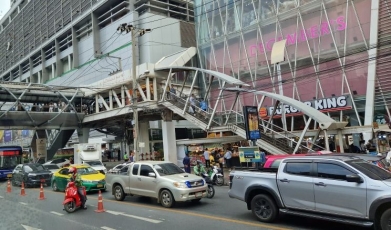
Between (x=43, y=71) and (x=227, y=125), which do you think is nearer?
(x=227, y=125)

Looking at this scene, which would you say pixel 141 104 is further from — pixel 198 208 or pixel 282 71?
pixel 198 208

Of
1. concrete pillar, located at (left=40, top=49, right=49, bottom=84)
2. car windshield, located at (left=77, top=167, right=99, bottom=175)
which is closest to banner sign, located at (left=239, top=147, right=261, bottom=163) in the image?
car windshield, located at (left=77, top=167, right=99, bottom=175)

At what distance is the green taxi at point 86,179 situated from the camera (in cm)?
1594

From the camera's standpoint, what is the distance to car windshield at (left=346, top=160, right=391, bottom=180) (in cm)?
699

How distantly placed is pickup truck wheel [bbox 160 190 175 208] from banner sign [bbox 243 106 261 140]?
26.0ft

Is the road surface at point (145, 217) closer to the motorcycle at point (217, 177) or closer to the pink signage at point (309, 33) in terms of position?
the motorcycle at point (217, 177)

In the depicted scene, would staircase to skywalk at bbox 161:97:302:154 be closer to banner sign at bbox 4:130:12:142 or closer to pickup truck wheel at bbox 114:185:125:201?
pickup truck wheel at bbox 114:185:125:201

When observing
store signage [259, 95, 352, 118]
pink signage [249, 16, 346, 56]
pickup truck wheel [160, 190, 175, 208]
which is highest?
pink signage [249, 16, 346, 56]

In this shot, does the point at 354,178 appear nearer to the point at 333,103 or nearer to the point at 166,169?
the point at 166,169

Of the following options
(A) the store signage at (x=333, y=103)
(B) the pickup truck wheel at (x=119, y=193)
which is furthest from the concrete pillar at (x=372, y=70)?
(B) the pickup truck wheel at (x=119, y=193)

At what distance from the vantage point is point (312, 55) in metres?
27.8

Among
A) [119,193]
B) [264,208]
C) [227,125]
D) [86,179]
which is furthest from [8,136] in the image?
[264,208]

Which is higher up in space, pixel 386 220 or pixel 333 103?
pixel 333 103

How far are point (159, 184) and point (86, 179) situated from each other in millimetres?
6012
